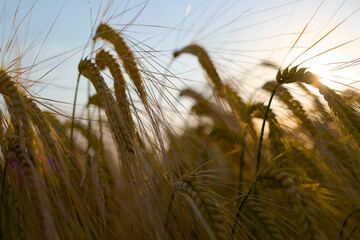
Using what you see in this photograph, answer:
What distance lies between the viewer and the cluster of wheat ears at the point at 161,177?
2.67 feet

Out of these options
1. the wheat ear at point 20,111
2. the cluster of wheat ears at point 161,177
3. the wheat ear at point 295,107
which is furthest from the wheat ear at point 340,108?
the wheat ear at point 20,111

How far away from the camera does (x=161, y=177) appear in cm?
107

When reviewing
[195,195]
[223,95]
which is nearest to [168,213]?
[195,195]

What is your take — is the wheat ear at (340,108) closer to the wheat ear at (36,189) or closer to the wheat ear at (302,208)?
the wheat ear at (302,208)

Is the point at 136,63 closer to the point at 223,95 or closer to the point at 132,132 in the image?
the point at 132,132

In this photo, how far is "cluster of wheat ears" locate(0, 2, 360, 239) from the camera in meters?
0.81

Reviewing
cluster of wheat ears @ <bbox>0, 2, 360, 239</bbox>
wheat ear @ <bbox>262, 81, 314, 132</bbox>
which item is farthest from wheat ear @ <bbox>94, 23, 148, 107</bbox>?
wheat ear @ <bbox>262, 81, 314, 132</bbox>

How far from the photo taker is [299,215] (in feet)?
2.22

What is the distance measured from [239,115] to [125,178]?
0.58 meters

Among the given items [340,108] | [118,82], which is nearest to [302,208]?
[340,108]

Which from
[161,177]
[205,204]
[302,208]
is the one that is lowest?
[302,208]

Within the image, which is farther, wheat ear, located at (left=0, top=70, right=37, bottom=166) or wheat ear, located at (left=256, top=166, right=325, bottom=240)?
wheat ear, located at (left=0, top=70, right=37, bottom=166)

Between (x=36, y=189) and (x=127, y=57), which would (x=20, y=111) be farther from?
(x=127, y=57)

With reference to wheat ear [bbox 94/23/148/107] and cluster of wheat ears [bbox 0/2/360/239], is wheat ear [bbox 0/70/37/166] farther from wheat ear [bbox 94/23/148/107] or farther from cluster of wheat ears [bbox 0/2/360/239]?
wheat ear [bbox 94/23/148/107]
